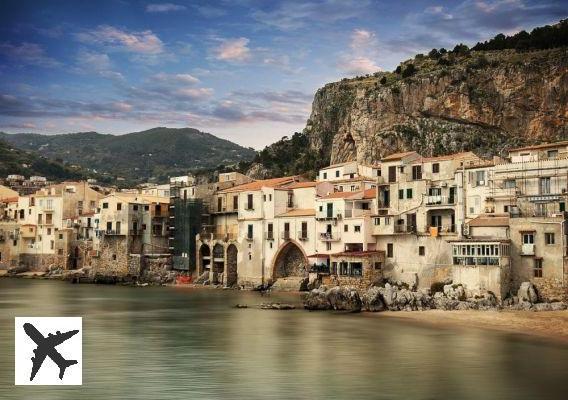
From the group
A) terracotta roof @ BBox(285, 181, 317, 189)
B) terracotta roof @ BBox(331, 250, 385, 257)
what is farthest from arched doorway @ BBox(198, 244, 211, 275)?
terracotta roof @ BBox(331, 250, 385, 257)

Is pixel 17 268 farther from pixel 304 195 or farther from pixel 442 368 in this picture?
pixel 442 368

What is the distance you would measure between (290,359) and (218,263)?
47.1 meters

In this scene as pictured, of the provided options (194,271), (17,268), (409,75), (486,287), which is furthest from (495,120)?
(17,268)

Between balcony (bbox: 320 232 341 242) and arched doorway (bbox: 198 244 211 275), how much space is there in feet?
67.1

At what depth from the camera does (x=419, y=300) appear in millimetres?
52438

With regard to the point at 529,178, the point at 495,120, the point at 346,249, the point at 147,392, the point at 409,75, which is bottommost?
the point at 147,392

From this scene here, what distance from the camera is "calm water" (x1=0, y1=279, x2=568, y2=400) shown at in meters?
28.1

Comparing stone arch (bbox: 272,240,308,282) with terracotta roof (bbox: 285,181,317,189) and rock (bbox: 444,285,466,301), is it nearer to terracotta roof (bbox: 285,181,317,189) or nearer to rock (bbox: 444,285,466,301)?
terracotta roof (bbox: 285,181,317,189)

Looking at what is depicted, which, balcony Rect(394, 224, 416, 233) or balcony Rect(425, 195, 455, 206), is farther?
balcony Rect(394, 224, 416, 233)

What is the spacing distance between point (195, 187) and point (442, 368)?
5875cm

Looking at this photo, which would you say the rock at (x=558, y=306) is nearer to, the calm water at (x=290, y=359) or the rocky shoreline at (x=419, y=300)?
the rocky shoreline at (x=419, y=300)

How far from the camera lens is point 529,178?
54000 mm

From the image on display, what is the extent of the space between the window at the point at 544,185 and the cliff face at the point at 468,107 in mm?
46520

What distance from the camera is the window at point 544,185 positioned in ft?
174
